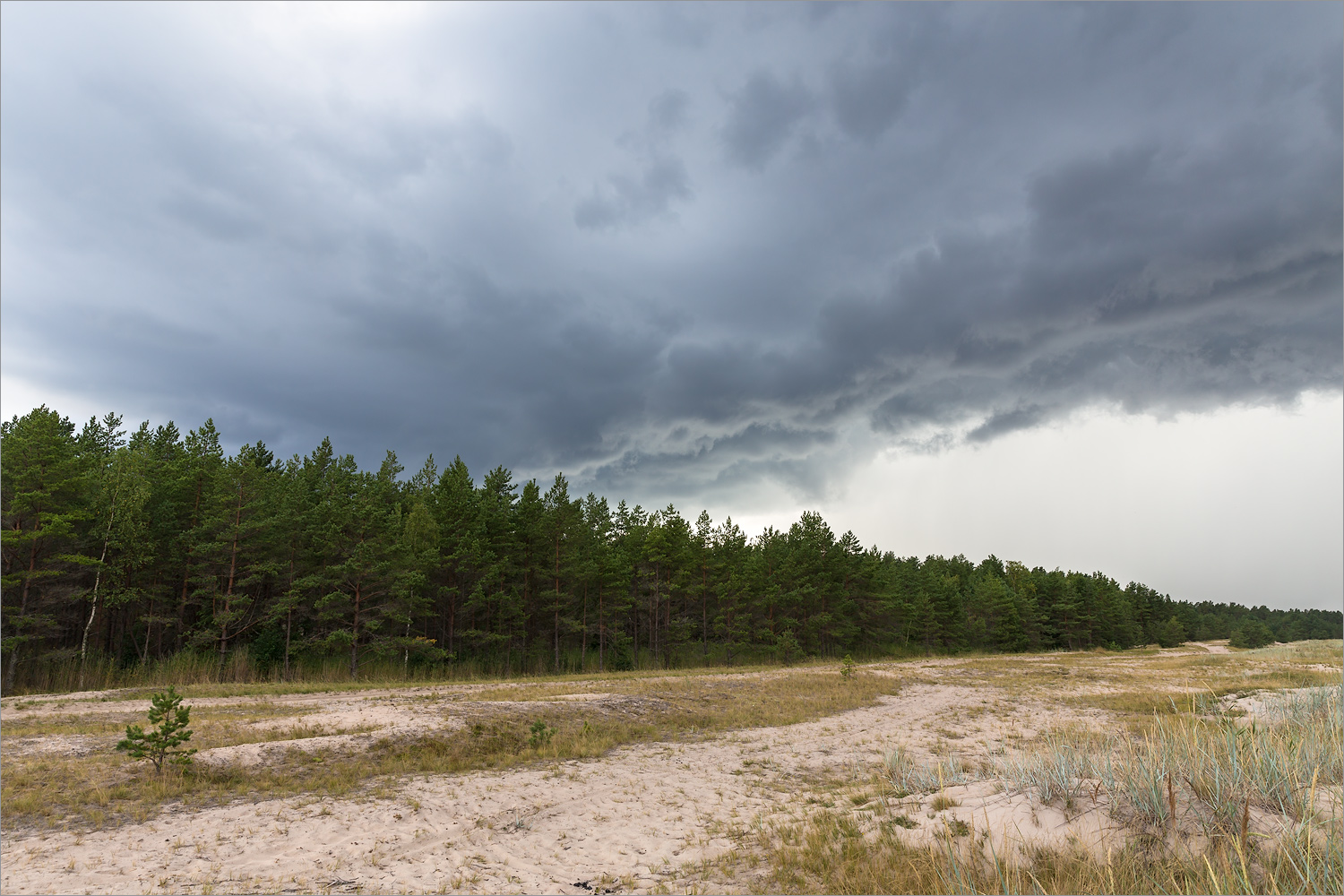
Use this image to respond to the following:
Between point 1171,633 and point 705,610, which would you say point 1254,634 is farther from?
point 705,610

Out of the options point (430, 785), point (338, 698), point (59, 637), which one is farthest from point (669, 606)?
point (430, 785)

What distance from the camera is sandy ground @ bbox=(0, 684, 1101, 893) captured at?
7.91 meters

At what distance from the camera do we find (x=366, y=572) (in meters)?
38.7

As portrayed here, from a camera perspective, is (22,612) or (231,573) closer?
(22,612)

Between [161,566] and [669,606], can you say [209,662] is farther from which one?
[669,606]

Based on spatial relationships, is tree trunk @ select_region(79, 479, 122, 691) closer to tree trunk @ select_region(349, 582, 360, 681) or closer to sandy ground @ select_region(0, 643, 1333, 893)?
tree trunk @ select_region(349, 582, 360, 681)

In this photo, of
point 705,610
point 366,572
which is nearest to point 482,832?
point 366,572

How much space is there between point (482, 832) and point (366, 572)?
109ft

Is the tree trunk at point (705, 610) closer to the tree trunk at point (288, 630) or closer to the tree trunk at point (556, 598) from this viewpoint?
the tree trunk at point (556, 598)

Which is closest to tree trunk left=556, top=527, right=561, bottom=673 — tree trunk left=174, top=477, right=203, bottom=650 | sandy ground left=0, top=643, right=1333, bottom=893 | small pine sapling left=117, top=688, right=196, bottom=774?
tree trunk left=174, top=477, right=203, bottom=650

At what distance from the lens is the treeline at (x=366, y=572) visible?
33312 millimetres

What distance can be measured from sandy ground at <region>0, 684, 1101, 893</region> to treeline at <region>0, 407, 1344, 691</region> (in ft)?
87.9

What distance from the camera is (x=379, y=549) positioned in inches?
1585

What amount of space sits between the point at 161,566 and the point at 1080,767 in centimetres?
4820
